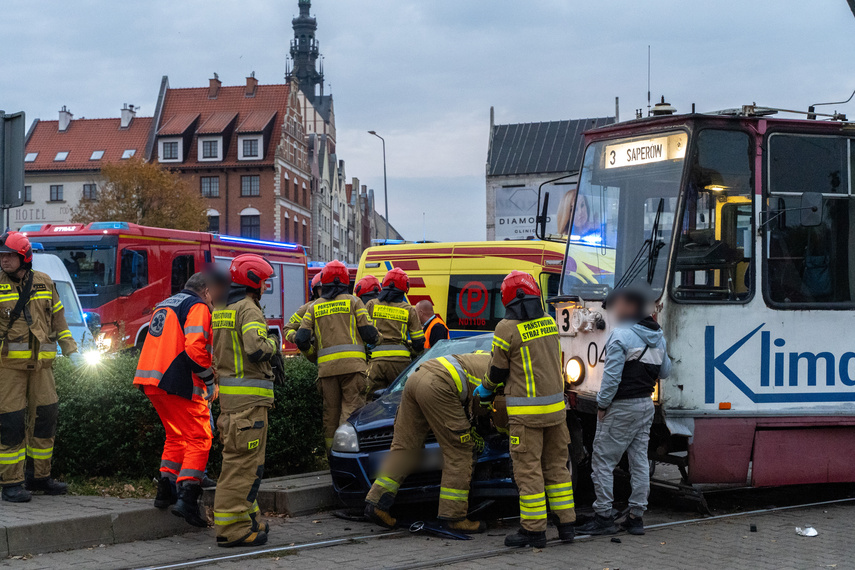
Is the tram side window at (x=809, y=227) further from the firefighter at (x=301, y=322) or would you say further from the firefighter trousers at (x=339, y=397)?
the firefighter at (x=301, y=322)

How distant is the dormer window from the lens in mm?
59594

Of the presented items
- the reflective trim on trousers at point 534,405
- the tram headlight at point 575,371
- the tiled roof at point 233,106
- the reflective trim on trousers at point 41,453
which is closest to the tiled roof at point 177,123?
the tiled roof at point 233,106

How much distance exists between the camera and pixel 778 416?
753cm

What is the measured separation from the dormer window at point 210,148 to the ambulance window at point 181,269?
4117 centimetres

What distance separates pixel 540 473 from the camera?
6.60 metres

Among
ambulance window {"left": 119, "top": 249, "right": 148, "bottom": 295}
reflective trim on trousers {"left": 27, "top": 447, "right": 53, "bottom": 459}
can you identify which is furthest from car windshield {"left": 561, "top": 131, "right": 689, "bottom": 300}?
ambulance window {"left": 119, "top": 249, "right": 148, "bottom": 295}

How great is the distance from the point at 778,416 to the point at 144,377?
16.2 ft

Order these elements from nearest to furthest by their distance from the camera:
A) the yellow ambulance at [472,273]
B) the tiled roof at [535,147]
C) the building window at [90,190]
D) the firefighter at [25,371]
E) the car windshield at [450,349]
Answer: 1. the firefighter at [25,371]
2. the car windshield at [450,349]
3. the yellow ambulance at [472,273]
4. the building window at [90,190]
5. the tiled roof at [535,147]

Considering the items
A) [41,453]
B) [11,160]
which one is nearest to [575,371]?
[41,453]

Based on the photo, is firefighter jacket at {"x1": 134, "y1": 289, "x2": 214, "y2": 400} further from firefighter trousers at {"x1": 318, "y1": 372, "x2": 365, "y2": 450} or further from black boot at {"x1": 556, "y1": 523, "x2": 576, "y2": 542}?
black boot at {"x1": 556, "y1": 523, "x2": 576, "y2": 542}

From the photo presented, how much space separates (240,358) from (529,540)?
2.38 meters

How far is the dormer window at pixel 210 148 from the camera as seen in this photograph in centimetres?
5959

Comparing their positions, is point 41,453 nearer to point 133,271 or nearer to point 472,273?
point 472,273

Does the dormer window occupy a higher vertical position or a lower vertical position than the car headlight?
higher
